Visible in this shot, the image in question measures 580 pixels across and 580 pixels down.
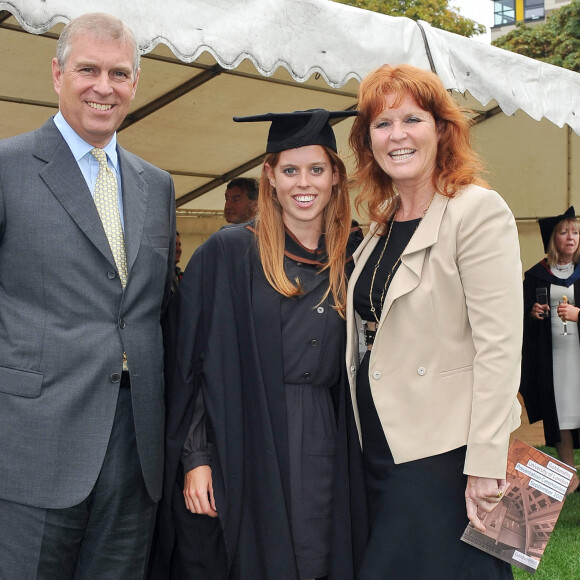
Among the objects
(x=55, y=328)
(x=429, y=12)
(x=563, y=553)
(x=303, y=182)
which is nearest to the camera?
(x=55, y=328)

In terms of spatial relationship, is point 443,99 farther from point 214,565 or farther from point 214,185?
point 214,185

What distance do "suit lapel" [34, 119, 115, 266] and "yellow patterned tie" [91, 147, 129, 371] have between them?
0.21 ft

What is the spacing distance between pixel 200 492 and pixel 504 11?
200 feet

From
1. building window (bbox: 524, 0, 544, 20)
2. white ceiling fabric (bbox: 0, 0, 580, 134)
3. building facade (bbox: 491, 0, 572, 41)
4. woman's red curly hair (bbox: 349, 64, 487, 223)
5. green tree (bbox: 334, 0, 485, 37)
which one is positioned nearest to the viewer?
woman's red curly hair (bbox: 349, 64, 487, 223)

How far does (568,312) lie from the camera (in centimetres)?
577

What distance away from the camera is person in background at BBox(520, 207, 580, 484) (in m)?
6.02

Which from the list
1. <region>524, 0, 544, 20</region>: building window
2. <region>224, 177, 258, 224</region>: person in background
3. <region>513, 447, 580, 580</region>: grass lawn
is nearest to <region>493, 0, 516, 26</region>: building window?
<region>524, 0, 544, 20</region>: building window

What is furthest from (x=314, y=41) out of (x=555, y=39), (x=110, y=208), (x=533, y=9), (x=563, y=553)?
(x=533, y=9)

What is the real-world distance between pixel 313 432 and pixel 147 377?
0.58m

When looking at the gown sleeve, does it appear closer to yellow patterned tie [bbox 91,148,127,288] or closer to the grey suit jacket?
the grey suit jacket

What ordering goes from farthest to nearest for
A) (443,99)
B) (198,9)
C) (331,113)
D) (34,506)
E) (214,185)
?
(214,185) < (198,9) < (331,113) < (443,99) < (34,506)

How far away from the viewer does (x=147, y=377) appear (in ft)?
7.92

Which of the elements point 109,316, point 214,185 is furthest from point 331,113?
point 214,185

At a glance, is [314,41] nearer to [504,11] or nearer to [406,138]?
[406,138]
